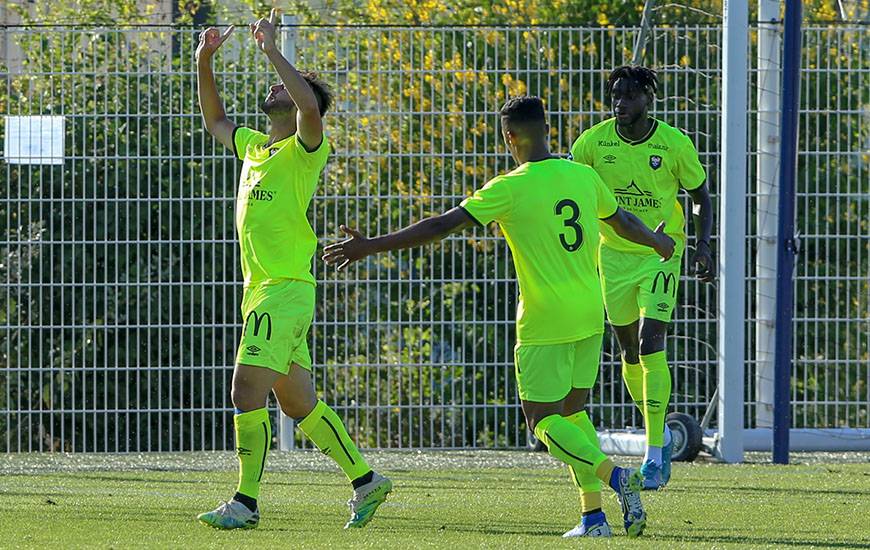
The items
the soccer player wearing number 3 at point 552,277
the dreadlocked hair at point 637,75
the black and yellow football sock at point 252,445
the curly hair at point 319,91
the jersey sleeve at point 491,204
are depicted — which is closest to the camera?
the jersey sleeve at point 491,204

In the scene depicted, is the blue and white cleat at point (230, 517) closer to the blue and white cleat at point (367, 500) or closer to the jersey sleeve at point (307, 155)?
the blue and white cleat at point (367, 500)

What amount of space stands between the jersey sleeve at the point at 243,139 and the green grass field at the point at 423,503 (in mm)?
1638

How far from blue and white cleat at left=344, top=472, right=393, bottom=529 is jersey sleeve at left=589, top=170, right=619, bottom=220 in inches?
58.2

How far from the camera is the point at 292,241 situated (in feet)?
24.3

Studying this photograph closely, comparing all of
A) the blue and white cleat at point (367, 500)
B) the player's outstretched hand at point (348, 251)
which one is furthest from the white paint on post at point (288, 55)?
the player's outstretched hand at point (348, 251)

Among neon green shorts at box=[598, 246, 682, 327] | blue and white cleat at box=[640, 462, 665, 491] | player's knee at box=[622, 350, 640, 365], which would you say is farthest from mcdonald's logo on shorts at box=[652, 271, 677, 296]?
blue and white cleat at box=[640, 462, 665, 491]

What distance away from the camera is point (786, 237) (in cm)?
1094

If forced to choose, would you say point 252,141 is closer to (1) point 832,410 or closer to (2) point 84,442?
(2) point 84,442

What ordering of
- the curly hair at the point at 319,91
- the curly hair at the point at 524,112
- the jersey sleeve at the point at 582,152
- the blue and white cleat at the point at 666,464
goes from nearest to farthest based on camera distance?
the curly hair at the point at 524,112 < the curly hair at the point at 319,91 < the blue and white cleat at the point at 666,464 < the jersey sleeve at the point at 582,152

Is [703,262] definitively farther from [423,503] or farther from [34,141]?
[34,141]

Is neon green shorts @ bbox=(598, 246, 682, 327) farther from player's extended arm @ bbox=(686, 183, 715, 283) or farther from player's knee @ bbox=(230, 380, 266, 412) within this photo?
player's knee @ bbox=(230, 380, 266, 412)

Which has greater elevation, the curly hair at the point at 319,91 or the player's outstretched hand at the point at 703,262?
the curly hair at the point at 319,91

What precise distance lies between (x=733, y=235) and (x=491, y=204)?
4.90 metres

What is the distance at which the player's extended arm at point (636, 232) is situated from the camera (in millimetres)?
7379
